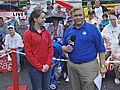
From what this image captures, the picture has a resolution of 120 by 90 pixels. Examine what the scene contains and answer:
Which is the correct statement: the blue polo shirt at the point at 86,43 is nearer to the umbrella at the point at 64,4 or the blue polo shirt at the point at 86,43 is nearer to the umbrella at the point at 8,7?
the umbrella at the point at 64,4

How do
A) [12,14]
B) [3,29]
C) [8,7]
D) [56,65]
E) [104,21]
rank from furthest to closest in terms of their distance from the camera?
1. [8,7]
2. [12,14]
3. [104,21]
4. [3,29]
5. [56,65]

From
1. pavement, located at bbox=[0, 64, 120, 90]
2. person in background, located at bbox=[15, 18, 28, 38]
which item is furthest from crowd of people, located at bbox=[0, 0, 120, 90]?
person in background, located at bbox=[15, 18, 28, 38]

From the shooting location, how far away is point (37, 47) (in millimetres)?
5207

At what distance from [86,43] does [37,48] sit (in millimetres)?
929

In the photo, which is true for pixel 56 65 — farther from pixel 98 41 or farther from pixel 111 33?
pixel 98 41

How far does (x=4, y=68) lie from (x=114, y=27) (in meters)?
3.08

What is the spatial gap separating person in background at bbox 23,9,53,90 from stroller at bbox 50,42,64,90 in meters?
1.90

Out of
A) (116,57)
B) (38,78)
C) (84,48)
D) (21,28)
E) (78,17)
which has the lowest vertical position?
(116,57)

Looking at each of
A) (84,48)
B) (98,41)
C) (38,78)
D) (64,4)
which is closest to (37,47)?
(38,78)

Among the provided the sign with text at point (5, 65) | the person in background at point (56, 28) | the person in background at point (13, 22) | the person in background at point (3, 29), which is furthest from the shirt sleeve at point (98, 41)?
the person in background at point (13, 22)

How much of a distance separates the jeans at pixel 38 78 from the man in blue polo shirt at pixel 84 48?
28.3 inches

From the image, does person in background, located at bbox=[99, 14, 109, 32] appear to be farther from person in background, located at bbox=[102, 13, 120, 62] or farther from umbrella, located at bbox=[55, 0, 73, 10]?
person in background, located at bbox=[102, 13, 120, 62]

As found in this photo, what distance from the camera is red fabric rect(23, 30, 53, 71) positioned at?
5.19 meters

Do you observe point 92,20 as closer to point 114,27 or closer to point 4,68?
point 114,27
